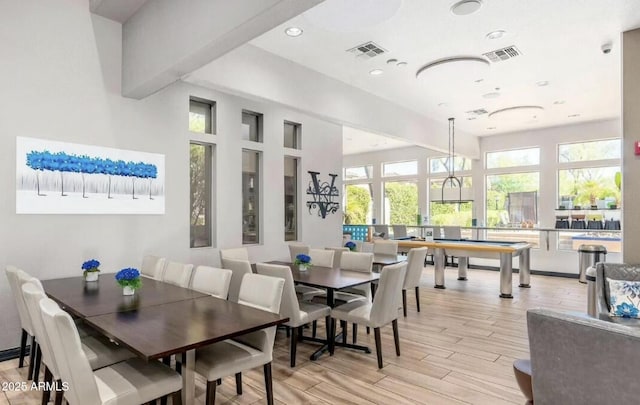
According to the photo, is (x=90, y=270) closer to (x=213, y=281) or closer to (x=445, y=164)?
(x=213, y=281)

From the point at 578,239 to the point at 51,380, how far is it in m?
9.63

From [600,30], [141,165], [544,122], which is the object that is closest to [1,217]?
[141,165]

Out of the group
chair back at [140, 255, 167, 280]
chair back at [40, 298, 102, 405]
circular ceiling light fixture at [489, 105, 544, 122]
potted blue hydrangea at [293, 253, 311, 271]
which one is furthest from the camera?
circular ceiling light fixture at [489, 105, 544, 122]

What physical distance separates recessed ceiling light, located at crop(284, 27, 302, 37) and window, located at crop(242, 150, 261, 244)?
78.1 inches

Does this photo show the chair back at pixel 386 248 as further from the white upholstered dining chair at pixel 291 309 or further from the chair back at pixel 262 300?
the chair back at pixel 262 300

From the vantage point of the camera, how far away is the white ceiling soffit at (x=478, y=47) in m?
3.69

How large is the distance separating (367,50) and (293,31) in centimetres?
103

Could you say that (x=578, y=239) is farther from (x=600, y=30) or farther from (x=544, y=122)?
(x=600, y=30)

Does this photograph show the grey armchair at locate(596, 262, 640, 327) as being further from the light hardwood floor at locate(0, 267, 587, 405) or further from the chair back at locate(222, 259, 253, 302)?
the chair back at locate(222, 259, 253, 302)

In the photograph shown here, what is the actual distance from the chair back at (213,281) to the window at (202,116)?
253 cm

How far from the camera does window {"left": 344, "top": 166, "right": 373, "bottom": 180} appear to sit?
490 inches

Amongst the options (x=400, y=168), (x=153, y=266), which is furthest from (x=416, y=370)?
(x=400, y=168)

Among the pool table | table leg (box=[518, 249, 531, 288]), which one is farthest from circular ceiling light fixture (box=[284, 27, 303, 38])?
table leg (box=[518, 249, 531, 288])

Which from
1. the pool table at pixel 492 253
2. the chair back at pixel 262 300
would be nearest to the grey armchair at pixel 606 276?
the pool table at pixel 492 253
